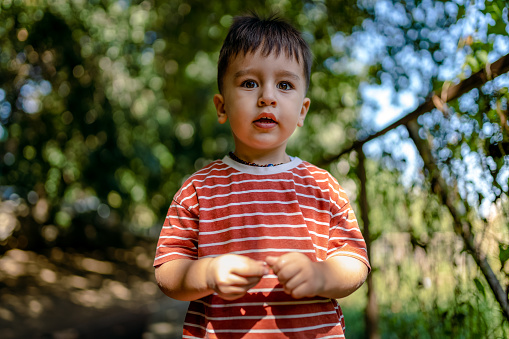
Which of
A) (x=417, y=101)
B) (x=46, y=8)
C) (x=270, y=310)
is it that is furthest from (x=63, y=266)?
(x=270, y=310)

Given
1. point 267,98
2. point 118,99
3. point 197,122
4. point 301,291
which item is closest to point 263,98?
point 267,98

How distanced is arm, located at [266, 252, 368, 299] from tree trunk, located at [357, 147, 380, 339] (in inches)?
69.8

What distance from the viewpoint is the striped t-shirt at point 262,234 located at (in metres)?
1.39

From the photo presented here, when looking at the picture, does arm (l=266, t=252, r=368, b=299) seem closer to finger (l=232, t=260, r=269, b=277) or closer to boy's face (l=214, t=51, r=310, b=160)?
finger (l=232, t=260, r=269, b=277)

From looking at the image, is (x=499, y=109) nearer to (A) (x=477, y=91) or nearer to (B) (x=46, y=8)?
(A) (x=477, y=91)

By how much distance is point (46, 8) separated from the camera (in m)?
5.45

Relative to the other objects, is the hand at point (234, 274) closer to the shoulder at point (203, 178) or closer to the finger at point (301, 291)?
the finger at point (301, 291)

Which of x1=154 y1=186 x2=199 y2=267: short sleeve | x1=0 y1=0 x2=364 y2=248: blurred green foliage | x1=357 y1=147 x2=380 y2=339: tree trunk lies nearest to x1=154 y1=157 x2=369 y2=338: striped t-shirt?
x1=154 y1=186 x2=199 y2=267: short sleeve

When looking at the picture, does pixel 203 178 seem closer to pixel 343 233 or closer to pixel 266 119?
pixel 266 119

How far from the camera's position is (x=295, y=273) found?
124 cm

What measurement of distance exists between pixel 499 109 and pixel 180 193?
1178 millimetres

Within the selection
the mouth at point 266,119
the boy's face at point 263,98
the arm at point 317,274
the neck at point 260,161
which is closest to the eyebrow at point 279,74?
the boy's face at point 263,98

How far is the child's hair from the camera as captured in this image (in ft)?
5.13

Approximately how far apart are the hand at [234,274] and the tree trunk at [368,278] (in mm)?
2046
